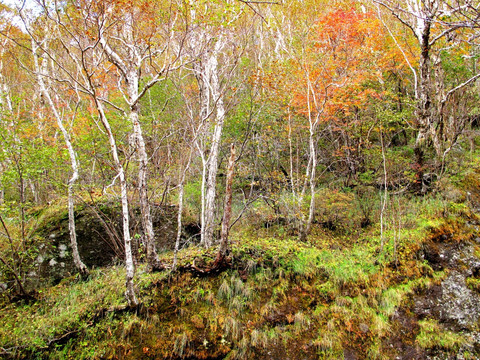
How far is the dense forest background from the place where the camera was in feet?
14.8

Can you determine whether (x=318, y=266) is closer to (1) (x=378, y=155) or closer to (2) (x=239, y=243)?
(2) (x=239, y=243)

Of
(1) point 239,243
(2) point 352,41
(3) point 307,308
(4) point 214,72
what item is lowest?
(3) point 307,308

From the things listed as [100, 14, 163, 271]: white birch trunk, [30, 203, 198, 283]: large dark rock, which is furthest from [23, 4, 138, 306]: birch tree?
[30, 203, 198, 283]: large dark rock

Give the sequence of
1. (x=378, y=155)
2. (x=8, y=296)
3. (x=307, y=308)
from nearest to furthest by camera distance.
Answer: (x=8, y=296) < (x=307, y=308) < (x=378, y=155)

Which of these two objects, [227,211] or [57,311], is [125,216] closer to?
[227,211]

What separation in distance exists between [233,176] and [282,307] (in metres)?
4.29

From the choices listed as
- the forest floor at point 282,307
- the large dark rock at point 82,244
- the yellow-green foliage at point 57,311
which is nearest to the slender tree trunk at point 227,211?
the forest floor at point 282,307

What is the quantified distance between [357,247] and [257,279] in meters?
3.20

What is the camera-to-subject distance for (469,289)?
16.0 ft

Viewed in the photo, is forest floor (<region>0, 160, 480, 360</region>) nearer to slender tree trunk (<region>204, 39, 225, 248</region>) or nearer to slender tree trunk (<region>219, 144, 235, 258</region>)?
slender tree trunk (<region>219, 144, 235, 258</region>)

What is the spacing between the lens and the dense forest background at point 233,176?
4.51 meters

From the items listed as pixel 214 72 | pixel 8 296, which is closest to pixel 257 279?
pixel 8 296

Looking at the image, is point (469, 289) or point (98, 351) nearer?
point (98, 351)

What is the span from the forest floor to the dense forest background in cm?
4
